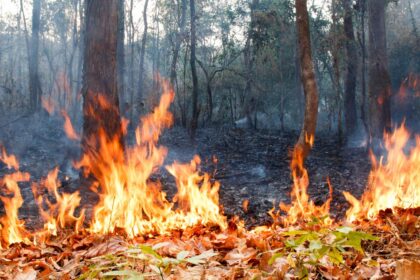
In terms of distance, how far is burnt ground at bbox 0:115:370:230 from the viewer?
8.52 m

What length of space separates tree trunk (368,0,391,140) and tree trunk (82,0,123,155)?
28.9 feet

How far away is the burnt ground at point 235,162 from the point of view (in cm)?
852

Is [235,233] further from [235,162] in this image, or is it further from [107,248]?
[235,162]

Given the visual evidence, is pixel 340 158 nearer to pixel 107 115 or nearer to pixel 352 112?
pixel 352 112

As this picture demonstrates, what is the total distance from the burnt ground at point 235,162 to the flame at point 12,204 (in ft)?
0.85

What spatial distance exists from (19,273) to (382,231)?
3.16 m

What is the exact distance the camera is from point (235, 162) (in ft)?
45.4

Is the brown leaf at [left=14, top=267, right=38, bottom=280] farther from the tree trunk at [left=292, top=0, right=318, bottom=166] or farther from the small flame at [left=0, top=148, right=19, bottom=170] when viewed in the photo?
the small flame at [left=0, top=148, right=19, bottom=170]

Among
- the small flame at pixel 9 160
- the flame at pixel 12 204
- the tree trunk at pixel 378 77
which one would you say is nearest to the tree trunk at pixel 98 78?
the flame at pixel 12 204

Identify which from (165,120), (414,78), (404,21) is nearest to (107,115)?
(165,120)

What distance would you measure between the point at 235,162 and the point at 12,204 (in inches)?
340

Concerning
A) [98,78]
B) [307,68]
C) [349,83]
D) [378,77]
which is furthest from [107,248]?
[349,83]

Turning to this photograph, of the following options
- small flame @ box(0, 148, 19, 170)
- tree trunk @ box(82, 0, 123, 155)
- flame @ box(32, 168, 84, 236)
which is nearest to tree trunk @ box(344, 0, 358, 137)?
tree trunk @ box(82, 0, 123, 155)

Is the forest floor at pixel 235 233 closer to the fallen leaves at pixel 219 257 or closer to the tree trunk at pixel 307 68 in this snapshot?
the fallen leaves at pixel 219 257
